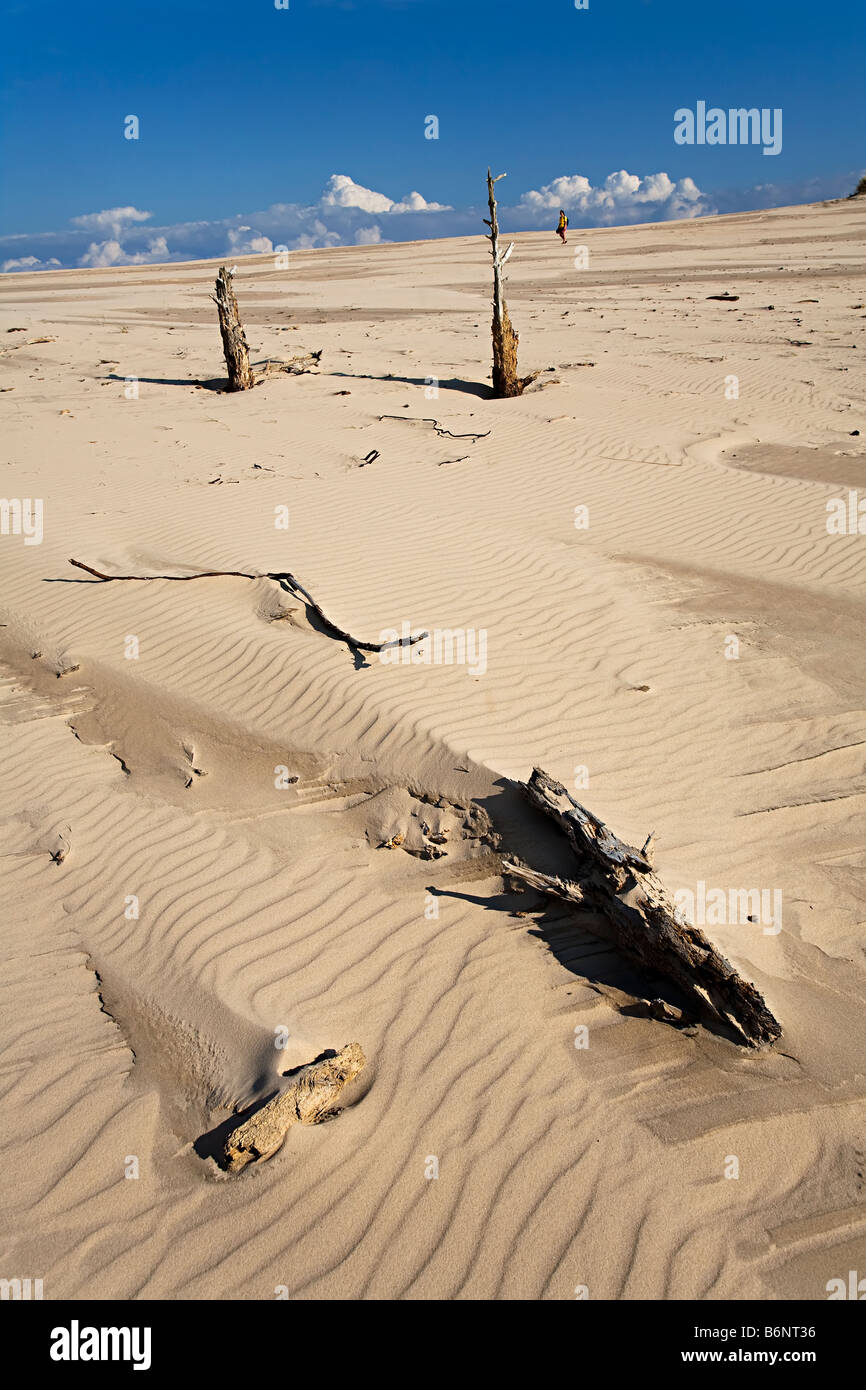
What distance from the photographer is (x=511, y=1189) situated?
3.03 m

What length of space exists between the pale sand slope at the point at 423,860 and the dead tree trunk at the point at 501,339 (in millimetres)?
2438

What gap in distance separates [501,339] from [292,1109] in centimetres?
1338

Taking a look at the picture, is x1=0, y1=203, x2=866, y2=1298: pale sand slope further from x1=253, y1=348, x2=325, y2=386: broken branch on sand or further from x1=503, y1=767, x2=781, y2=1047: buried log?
x1=253, y1=348, x2=325, y2=386: broken branch on sand

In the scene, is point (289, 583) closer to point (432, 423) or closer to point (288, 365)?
point (432, 423)

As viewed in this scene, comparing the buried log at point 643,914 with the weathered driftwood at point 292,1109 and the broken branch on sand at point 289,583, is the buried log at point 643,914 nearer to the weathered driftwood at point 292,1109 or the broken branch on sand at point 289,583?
the weathered driftwood at point 292,1109

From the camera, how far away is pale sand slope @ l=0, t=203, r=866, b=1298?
298 cm

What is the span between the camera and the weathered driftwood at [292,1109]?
3.17 metres

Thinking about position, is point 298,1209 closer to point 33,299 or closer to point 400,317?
point 400,317

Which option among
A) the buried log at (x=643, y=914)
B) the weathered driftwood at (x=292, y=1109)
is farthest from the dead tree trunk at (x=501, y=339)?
the weathered driftwood at (x=292, y=1109)

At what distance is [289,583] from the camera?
769 centimetres

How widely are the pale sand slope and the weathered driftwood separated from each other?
81 millimetres

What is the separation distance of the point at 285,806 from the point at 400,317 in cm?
2193

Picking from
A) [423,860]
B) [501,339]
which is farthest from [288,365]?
[423,860]
